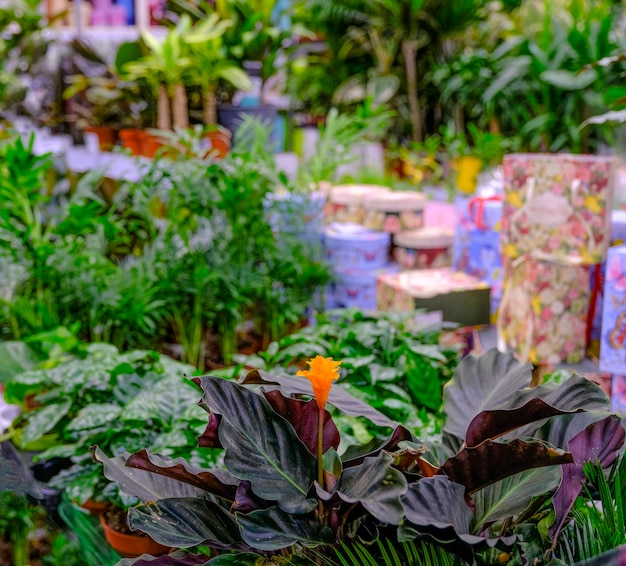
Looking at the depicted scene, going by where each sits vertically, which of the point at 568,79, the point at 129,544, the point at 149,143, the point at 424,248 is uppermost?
the point at 568,79

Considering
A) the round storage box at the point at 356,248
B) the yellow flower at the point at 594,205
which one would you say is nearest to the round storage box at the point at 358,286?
the round storage box at the point at 356,248

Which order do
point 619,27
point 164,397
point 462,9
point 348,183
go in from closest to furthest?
1. point 164,397
2. point 348,183
3. point 619,27
4. point 462,9

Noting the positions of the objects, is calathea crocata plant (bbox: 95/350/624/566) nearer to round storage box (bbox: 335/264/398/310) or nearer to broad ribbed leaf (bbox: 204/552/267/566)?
broad ribbed leaf (bbox: 204/552/267/566)

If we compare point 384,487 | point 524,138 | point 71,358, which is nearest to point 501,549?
point 384,487

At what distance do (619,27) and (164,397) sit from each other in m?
2.99

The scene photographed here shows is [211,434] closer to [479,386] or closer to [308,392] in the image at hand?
[308,392]

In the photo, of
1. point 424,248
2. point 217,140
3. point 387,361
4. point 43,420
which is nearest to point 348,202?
point 424,248

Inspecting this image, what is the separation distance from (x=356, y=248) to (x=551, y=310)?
0.86 m

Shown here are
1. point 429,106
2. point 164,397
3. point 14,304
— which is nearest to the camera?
point 164,397

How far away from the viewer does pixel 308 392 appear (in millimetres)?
824

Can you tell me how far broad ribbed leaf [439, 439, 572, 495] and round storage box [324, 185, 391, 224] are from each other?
188 centimetres

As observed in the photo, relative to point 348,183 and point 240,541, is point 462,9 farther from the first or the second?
point 240,541

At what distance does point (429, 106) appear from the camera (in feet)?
13.2

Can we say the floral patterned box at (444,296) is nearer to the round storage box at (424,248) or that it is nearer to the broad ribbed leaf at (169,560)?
the round storage box at (424,248)
